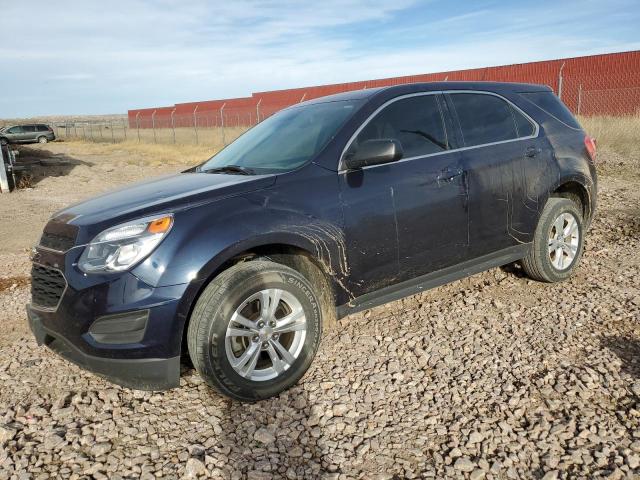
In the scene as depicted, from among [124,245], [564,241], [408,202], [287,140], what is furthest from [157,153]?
[124,245]

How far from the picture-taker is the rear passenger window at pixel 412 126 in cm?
367

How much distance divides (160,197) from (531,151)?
304 centimetres

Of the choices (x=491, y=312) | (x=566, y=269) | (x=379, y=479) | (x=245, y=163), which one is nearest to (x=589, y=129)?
(x=566, y=269)

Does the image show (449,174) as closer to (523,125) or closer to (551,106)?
(523,125)

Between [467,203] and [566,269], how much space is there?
1587 millimetres

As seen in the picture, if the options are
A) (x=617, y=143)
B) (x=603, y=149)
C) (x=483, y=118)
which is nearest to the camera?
(x=483, y=118)

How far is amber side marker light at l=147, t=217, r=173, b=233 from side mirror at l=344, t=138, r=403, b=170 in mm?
1207

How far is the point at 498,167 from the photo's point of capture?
13.5 ft

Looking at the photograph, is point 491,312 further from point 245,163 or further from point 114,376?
point 114,376

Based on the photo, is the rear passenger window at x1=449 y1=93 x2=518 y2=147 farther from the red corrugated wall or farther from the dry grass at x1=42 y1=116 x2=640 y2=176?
the red corrugated wall

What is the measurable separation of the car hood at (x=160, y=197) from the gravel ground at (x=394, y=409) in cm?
113

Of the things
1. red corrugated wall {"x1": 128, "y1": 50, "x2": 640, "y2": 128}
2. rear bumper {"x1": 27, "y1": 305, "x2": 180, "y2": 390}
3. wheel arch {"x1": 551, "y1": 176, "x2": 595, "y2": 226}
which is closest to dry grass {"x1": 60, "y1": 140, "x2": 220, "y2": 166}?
red corrugated wall {"x1": 128, "y1": 50, "x2": 640, "y2": 128}

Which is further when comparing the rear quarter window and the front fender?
the rear quarter window

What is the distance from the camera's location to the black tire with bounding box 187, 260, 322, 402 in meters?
2.81
